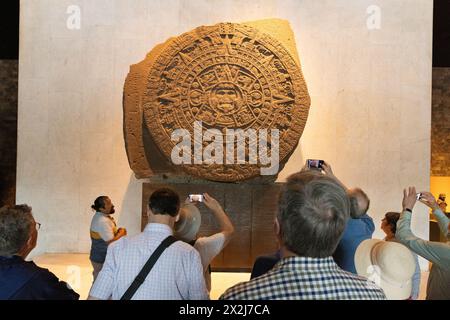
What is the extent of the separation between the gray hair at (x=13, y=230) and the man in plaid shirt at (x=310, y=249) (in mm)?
1006

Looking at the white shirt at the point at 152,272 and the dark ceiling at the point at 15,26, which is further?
the dark ceiling at the point at 15,26

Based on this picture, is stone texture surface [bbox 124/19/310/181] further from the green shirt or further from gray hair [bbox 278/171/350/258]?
gray hair [bbox 278/171/350/258]

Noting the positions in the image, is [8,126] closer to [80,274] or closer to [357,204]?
[80,274]

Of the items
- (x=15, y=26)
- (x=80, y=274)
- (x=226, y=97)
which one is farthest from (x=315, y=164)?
(x=15, y=26)

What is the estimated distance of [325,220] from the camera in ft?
4.23

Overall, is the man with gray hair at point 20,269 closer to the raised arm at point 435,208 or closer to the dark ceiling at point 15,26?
the raised arm at point 435,208

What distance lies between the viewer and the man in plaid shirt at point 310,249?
1.26 m

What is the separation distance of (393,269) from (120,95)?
5340 millimetres

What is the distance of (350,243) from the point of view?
2.39m

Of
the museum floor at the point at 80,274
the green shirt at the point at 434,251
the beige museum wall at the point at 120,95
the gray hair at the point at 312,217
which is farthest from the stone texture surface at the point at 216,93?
the gray hair at the point at 312,217

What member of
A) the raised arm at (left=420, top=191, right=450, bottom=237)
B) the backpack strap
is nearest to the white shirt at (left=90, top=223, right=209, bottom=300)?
the backpack strap

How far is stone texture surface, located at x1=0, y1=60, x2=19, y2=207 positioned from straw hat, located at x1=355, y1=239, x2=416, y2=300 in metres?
9.22
